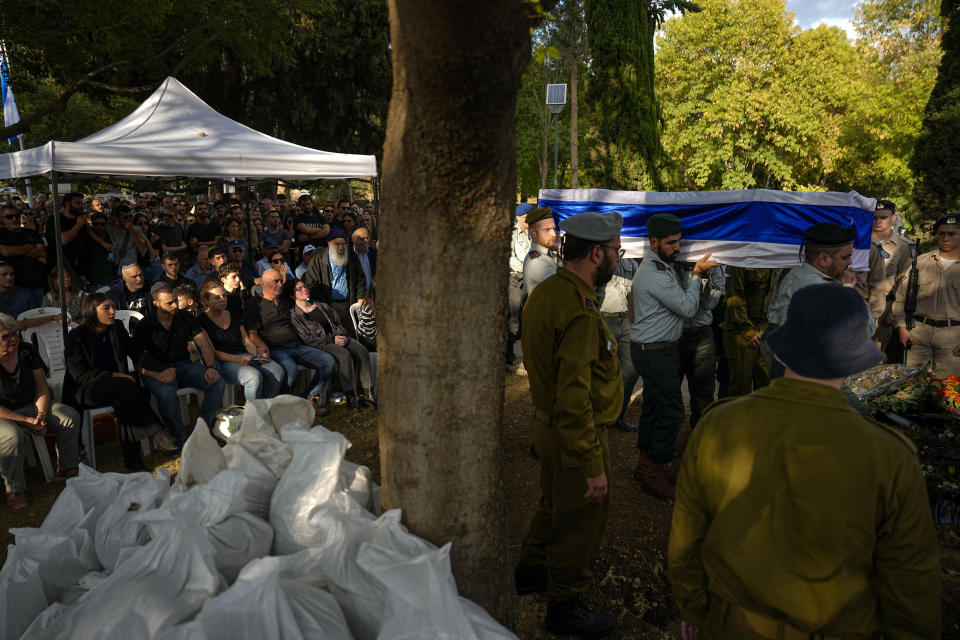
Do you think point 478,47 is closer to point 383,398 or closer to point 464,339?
point 464,339

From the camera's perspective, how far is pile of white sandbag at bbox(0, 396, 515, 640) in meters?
1.65

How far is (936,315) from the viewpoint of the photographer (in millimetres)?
5328

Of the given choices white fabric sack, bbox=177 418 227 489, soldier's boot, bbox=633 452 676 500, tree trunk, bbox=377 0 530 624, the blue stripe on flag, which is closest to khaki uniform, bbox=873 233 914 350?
the blue stripe on flag

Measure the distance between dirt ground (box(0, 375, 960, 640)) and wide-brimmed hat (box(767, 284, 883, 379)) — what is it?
119 centimetres

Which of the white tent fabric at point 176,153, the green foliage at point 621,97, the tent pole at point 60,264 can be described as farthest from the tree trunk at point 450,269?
the green foliage at point 621,97

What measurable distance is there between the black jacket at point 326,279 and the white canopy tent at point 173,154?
3.96ft

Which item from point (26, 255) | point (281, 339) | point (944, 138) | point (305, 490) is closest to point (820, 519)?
point (305, 490)

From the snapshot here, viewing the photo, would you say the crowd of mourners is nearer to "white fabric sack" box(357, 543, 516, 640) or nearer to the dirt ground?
the dirt ground

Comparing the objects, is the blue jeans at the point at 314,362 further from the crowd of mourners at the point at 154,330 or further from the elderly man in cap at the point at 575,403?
the elderly man in cap at the point at 575,403

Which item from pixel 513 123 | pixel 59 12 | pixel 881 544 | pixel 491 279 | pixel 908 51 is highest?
pixel 908 51

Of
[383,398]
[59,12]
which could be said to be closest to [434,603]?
[383,398]

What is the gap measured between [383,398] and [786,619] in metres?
1.29

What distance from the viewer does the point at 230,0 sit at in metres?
14.0

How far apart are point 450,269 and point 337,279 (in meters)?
5.98
